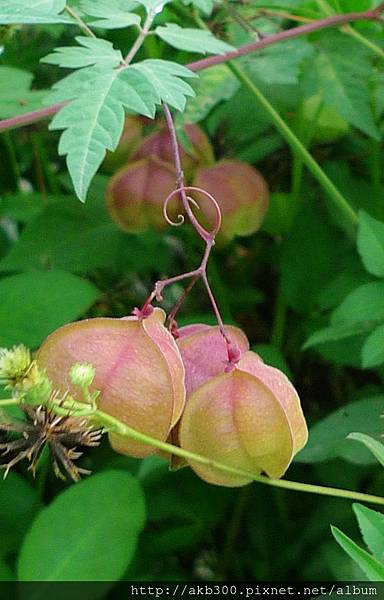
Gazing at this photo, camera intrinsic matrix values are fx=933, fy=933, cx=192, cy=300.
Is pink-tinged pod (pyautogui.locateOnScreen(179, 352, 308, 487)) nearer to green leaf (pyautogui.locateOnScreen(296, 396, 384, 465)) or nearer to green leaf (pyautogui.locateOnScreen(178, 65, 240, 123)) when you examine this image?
green leaf (pyautogui.locateOnScreen(296, 396, 384, 465))

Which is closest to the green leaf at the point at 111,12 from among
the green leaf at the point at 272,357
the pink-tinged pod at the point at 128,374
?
the pink-tinged pod at the point at 128,374

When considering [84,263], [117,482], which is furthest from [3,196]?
[117,482]

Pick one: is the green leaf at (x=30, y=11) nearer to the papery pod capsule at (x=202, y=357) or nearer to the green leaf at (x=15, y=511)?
the papery pod capsule at (x=202, y=357)

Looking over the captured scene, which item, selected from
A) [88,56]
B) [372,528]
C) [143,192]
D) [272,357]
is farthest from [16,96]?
[372,528]

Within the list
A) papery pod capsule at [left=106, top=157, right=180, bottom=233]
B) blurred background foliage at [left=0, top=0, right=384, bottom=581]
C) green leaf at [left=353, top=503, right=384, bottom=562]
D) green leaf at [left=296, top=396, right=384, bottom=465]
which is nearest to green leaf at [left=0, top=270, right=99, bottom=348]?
blurred background foliage at [left=0, top=0, right=384, bottom=581]

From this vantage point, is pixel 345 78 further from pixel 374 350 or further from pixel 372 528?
pixel 372 528
